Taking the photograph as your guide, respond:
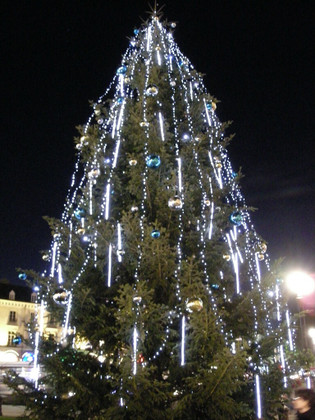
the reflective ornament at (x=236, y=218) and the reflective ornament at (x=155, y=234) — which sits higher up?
the reflective ornament at (x=236, y=218)

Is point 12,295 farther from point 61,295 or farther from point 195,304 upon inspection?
point 195,304

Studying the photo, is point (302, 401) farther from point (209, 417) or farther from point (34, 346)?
point (34, 346)

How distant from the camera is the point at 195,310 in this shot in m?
4.87

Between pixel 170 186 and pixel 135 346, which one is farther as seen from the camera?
pixel 170 186

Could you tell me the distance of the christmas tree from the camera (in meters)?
4.82

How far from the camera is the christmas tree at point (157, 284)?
4824 mm

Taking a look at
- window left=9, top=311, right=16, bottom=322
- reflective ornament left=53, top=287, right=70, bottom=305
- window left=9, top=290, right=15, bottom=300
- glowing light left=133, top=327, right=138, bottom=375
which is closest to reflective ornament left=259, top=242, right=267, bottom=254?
glowing light left=133, top=327, right=138, bottom=375

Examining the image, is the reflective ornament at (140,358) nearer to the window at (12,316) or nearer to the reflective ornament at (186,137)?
the reflective ornament at (186,137)

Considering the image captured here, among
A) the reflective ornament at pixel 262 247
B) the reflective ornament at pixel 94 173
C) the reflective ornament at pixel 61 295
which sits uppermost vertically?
the reflective ornament at pixel 94 173

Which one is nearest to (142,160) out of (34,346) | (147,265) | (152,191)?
(152,191)

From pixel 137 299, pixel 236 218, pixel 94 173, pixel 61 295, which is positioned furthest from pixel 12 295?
pixel 137 299

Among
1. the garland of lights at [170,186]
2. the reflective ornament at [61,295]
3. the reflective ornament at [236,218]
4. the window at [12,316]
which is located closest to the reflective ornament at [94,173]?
the garland of lights at [170,186]

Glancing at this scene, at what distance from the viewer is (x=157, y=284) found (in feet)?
18.4

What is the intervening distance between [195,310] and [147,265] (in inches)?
41.5
